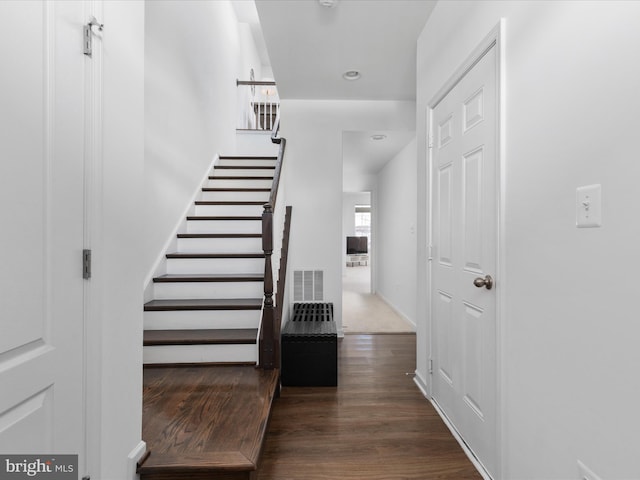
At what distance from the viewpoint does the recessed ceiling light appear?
3.40 meters

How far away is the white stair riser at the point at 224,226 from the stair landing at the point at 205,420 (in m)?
1.63

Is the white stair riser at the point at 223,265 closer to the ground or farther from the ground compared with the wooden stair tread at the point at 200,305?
farther from the ground

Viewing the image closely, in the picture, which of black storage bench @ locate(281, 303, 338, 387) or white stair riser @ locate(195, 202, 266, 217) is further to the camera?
white stair riser @ locate(195, 202, 266, 217)

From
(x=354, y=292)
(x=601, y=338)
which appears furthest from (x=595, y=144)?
(x=354, y=292)

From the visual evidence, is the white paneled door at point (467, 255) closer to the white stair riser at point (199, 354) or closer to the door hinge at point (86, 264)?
the white stair riser at point (199, 354)

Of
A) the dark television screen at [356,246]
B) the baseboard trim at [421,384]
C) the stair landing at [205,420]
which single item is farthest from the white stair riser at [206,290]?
the dark television screen at [356,246]

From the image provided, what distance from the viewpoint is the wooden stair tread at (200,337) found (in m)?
2.43

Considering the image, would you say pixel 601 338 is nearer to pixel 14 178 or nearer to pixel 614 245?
pixel 614 245

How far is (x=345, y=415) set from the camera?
2.28m

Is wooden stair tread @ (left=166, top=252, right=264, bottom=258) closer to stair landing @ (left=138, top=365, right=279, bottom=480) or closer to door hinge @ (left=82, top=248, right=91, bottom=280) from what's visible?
stair landing @ (left=138, top=365, right=279, bottom=480)

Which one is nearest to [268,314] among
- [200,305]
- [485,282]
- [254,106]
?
[200,305]

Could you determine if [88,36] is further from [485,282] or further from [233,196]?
[233,196]

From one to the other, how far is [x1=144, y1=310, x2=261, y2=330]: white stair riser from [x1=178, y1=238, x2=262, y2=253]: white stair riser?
0.88m

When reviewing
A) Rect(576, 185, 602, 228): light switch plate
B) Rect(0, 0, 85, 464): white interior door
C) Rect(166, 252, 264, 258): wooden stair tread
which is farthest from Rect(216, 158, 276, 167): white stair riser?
Rect(576, 185, 602, 228): light switch plate
